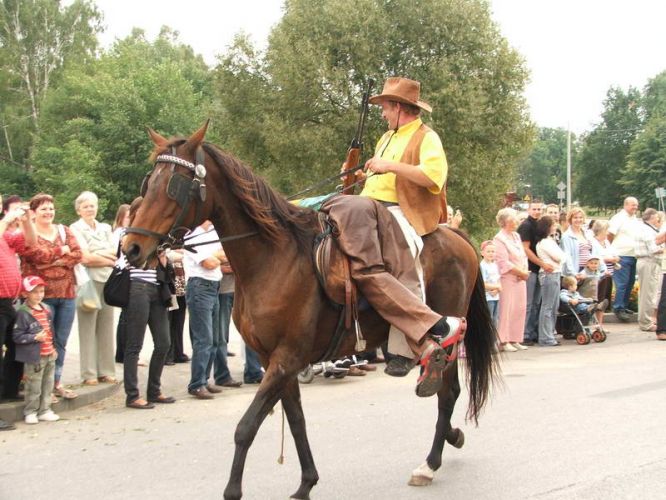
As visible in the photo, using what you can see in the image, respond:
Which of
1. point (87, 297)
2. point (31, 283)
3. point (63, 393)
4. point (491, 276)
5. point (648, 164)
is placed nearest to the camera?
point (31, 283)

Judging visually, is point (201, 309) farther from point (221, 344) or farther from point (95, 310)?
point (95, 310)

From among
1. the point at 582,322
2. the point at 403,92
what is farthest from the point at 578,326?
the point at 403,92

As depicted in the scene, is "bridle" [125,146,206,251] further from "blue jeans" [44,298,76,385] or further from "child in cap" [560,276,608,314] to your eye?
"child in cap" [560,276,608,314]

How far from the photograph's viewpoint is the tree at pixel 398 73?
3097cm

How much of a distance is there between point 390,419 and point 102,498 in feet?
9.97

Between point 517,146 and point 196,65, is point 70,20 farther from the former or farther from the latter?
point 517,146

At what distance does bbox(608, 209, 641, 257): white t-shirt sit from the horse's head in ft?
38.4

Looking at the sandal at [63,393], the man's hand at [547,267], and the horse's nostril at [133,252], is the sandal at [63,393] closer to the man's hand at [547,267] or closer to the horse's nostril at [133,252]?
the horse's nostril at [133,252]

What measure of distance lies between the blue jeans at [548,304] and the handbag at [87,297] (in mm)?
7283

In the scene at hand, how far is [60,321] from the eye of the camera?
8375 millimetres

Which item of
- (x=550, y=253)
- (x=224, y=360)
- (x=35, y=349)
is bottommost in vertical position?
(x=224, y=360)

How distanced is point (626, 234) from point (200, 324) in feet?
30.7

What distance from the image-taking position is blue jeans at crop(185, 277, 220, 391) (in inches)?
348

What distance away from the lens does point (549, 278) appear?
42.1 ft
